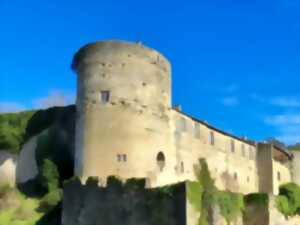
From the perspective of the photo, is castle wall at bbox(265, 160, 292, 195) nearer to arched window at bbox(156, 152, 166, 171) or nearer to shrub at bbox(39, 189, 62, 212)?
arched window at bbox(156, 152, 166, 171)

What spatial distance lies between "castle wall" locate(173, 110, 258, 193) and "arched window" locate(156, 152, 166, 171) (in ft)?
7.98

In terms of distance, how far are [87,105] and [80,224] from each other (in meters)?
7.48

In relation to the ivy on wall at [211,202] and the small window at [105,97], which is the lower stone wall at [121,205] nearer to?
the ivy on wall at [211,202]

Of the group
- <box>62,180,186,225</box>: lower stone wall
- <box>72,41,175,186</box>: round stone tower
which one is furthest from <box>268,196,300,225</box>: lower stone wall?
<box>62,180,186,225</box>: lower stone wall

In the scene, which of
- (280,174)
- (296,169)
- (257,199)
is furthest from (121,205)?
(296,169)

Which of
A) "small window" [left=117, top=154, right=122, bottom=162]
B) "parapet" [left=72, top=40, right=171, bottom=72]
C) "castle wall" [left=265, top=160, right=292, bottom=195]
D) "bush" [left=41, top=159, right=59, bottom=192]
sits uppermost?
"parapet" [left=72, top=40, right=171, bottom=72]

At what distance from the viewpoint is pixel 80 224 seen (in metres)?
36.7

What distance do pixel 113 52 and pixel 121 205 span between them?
10.1 m

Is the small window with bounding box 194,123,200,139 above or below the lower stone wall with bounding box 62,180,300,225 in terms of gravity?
above

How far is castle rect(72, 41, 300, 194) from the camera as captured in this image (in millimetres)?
38625

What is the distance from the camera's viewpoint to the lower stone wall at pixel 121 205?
3359cm

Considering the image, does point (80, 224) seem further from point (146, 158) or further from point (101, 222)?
point (146, 158)

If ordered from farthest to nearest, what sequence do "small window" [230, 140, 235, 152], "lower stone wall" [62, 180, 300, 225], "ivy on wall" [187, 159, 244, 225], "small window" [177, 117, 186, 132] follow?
1. "small window" [230, 140, 235, 152]
2. "small window" [177, 117, 186, 132]
3. "ivy on wall" [187, 159, 244, 225]
4. "lower stone wall" [62, 180, 300, 225]

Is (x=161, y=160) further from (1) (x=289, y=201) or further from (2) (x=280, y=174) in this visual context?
(2) (x=280, y=174)
